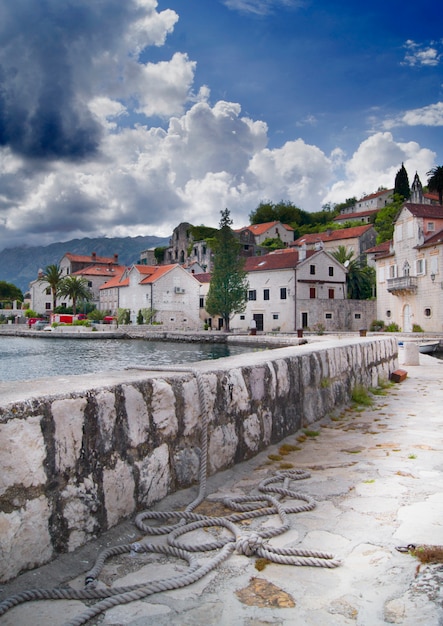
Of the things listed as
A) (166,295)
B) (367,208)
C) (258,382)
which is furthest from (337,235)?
(258,382)

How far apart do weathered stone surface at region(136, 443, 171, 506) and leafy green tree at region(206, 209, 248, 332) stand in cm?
5201

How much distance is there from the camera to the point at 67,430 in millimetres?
2564

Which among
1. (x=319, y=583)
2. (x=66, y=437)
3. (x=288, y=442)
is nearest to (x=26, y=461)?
(x=66, y=437)

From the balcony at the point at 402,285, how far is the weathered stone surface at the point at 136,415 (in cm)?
4418

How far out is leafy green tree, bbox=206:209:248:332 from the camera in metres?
55.3

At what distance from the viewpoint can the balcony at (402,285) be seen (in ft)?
144

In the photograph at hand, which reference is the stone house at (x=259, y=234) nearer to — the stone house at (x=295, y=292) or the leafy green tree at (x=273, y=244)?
the leafy green tree at (x=273, y=244)

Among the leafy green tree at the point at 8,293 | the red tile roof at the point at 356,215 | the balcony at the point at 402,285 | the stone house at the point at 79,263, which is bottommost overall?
the balcony at the point at 402,285

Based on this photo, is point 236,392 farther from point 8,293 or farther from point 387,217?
point 8,293

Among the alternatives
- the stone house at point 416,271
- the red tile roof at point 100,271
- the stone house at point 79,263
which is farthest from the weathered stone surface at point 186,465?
the stone house at point 79,263

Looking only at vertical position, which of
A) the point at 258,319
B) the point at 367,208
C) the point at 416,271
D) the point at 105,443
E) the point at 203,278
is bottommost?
the point at 105,443

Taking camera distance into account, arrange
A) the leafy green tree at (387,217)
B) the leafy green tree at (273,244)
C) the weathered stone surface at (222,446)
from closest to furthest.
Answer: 1. the weathered stone surface at (222,446)
2. the leafy green tree at (387,217)
3. the leafy green tree at (273,244)

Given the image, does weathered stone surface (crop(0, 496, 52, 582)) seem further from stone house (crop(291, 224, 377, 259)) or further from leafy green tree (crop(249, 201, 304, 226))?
leafy green tree (crop(249, 201, 304, 226))

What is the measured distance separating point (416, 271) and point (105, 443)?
4514 cm
